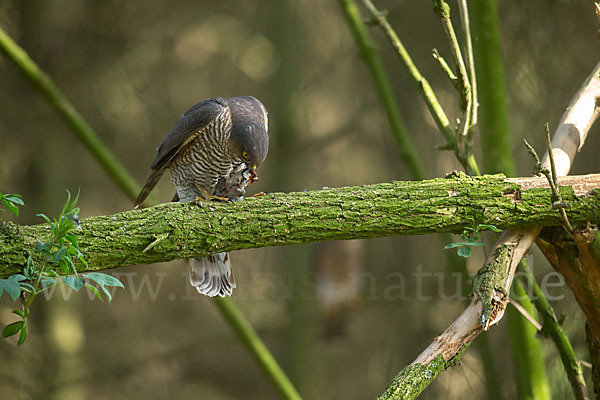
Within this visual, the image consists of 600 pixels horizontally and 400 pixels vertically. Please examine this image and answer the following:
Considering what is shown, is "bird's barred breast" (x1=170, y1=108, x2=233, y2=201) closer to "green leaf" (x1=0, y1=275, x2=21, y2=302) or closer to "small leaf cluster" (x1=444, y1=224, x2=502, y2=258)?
"small leaf cluster" (x1=444, y1=224, x2=502, y2=258)

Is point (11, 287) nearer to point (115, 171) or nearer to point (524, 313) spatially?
point (115, 171)

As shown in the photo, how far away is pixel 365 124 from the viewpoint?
4867 mm

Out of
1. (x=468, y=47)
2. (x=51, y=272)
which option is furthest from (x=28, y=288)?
(x=468, y=47)

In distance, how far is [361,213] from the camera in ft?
6.34

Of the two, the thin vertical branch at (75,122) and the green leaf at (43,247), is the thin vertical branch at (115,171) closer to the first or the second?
the thin vertical branch at (75,122)

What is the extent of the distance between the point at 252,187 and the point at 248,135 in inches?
81.9

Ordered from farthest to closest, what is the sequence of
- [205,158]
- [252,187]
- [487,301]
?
1. [252,187]
2. [205,158]
3. [487,301]

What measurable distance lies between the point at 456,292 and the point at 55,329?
292cm

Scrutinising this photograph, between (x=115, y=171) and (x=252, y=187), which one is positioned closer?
(x=115, y=171)

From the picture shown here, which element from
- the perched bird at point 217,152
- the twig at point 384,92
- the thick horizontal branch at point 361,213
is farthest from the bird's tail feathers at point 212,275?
the twig at point 384,92

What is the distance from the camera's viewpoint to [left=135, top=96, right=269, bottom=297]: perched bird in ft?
9.23

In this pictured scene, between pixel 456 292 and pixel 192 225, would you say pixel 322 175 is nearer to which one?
pixel 456 292

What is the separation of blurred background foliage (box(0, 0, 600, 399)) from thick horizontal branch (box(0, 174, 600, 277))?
5.74 feet

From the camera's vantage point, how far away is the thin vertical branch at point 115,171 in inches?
112
